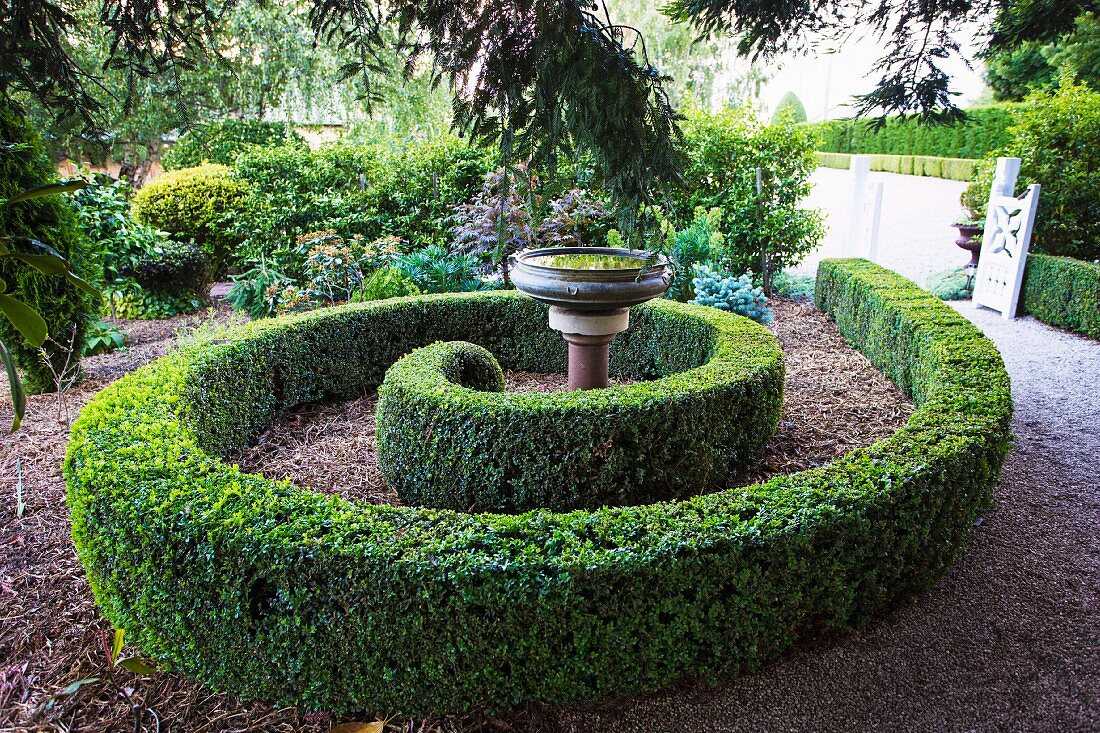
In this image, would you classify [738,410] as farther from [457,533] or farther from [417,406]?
[457,533]

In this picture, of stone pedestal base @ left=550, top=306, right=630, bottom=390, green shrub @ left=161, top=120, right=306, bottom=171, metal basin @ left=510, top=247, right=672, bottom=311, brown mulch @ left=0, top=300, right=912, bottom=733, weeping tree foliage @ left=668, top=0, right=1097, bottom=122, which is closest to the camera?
brown mulch @ left=0, top=300, right=912, bottom=733

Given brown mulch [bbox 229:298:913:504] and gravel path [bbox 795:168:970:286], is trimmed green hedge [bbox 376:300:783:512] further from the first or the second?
gravel path [bbox 795:168:970:286]

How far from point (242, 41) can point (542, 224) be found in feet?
25.4

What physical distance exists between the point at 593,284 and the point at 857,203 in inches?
266

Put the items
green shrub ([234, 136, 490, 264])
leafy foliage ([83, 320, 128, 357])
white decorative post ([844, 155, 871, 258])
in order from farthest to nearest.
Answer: white decorative post ([844, 155, 871, 258]), green shrub ([234, 136, 490, 264]), leafy foliage ([83, 320, 128, 357])

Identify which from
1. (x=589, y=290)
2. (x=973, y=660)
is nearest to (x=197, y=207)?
(x=589, y=290)

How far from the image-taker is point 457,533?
246cm

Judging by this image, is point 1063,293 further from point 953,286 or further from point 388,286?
point 388,286

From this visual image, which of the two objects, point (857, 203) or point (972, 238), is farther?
point (972, 238)

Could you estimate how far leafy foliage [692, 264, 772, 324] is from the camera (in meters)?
6.81

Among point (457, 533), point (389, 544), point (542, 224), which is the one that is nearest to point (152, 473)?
point (389, 544)

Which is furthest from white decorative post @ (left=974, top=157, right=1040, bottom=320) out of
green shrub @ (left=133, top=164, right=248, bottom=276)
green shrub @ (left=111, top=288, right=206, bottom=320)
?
green shrub @ (left=111, top=288, right=206, bottom=320)

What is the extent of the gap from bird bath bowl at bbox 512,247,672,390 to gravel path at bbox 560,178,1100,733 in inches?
86.3

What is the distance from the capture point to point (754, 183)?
9.01 metres
